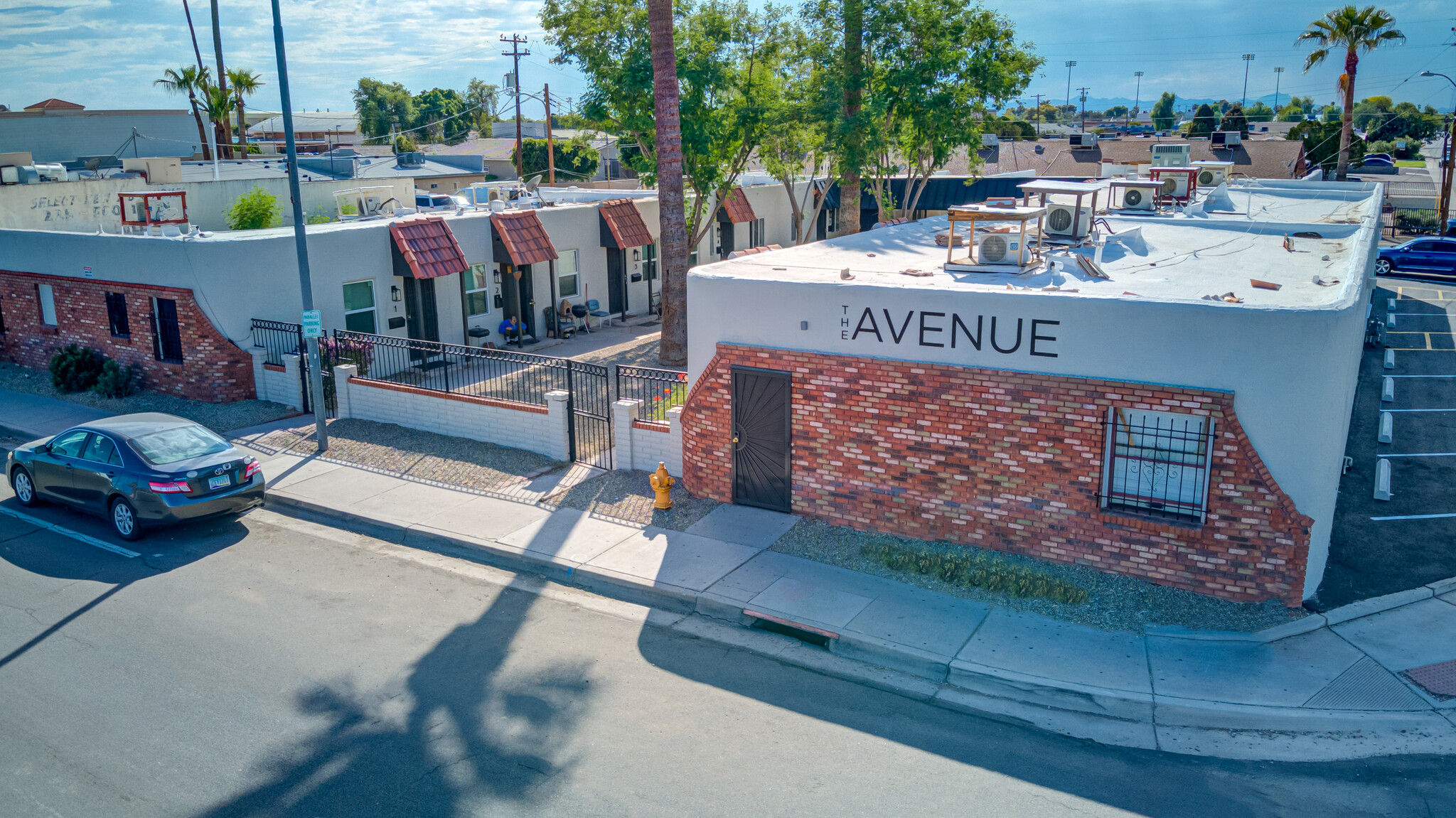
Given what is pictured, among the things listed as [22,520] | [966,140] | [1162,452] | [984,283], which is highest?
[966,140]

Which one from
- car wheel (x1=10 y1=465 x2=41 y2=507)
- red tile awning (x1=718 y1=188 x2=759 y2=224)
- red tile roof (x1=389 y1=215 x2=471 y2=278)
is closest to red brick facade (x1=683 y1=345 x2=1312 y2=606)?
car wheel (x1=10 y1=465 x2=41 y2=507)

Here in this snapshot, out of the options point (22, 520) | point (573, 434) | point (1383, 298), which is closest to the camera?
point (22, 520)

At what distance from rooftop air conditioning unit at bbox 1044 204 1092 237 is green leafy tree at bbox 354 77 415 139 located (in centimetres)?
9445

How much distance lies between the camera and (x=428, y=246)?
921 inches

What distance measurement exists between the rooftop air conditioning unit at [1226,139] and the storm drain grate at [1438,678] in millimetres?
44632

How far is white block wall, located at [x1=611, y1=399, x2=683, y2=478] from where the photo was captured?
15.3 metres

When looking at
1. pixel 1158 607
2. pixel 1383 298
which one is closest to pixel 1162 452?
pixel 1158 607

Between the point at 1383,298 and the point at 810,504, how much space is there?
92.9 feet

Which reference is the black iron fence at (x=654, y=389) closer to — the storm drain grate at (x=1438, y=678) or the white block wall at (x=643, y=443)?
the white block wall at (x=643, y=443)

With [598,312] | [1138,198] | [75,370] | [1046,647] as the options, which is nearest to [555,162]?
[598,312]

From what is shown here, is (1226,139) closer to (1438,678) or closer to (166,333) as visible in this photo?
(1438,678)

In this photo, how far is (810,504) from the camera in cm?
1354

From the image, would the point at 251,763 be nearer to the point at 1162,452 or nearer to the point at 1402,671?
the point at 1162,452

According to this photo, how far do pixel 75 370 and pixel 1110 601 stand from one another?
72.5 feet
